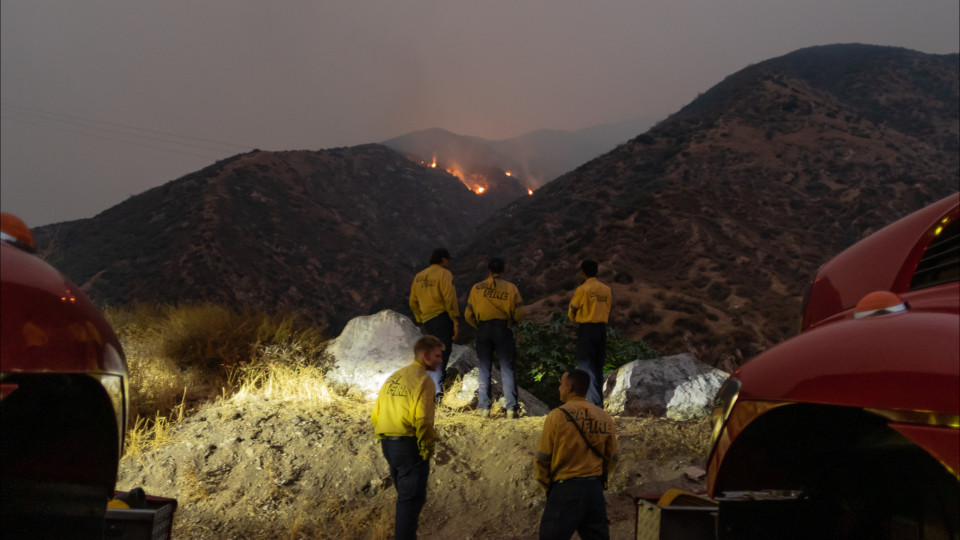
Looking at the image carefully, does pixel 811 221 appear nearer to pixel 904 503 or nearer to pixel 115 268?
pixel 904 503

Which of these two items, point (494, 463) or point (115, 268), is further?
point (115, 268)

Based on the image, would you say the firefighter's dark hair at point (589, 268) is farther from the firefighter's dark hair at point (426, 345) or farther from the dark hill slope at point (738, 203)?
the dark hill slope at point (738, 203)

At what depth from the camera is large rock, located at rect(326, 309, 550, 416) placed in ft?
26.4

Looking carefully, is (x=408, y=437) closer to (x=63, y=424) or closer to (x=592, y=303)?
(x=63, y=424)

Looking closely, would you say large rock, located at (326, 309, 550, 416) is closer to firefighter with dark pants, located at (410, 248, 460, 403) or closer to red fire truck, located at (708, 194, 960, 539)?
firefighter with dark pants, located at (410, 248, 460, 403)

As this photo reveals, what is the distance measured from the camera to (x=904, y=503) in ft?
6.57

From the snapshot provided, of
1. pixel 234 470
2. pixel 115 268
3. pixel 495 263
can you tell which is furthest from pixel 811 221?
pixel 115 268

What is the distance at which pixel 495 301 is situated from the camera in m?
6.55

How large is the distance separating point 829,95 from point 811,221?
24.2 m

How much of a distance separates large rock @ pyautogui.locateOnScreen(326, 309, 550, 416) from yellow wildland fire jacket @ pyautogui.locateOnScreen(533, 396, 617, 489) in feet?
13.3

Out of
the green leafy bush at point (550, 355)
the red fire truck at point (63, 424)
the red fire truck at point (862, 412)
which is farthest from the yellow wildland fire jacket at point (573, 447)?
the green leafy bush at point (550, 355)

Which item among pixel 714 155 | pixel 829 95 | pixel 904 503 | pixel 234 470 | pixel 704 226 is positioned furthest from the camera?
pixel 829 95

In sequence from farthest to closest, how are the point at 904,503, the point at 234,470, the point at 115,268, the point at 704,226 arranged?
the point at 115,268 → the point at 704,226 → the point at 234,470 → the point at 904,503

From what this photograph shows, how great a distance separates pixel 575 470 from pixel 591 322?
3.41m
